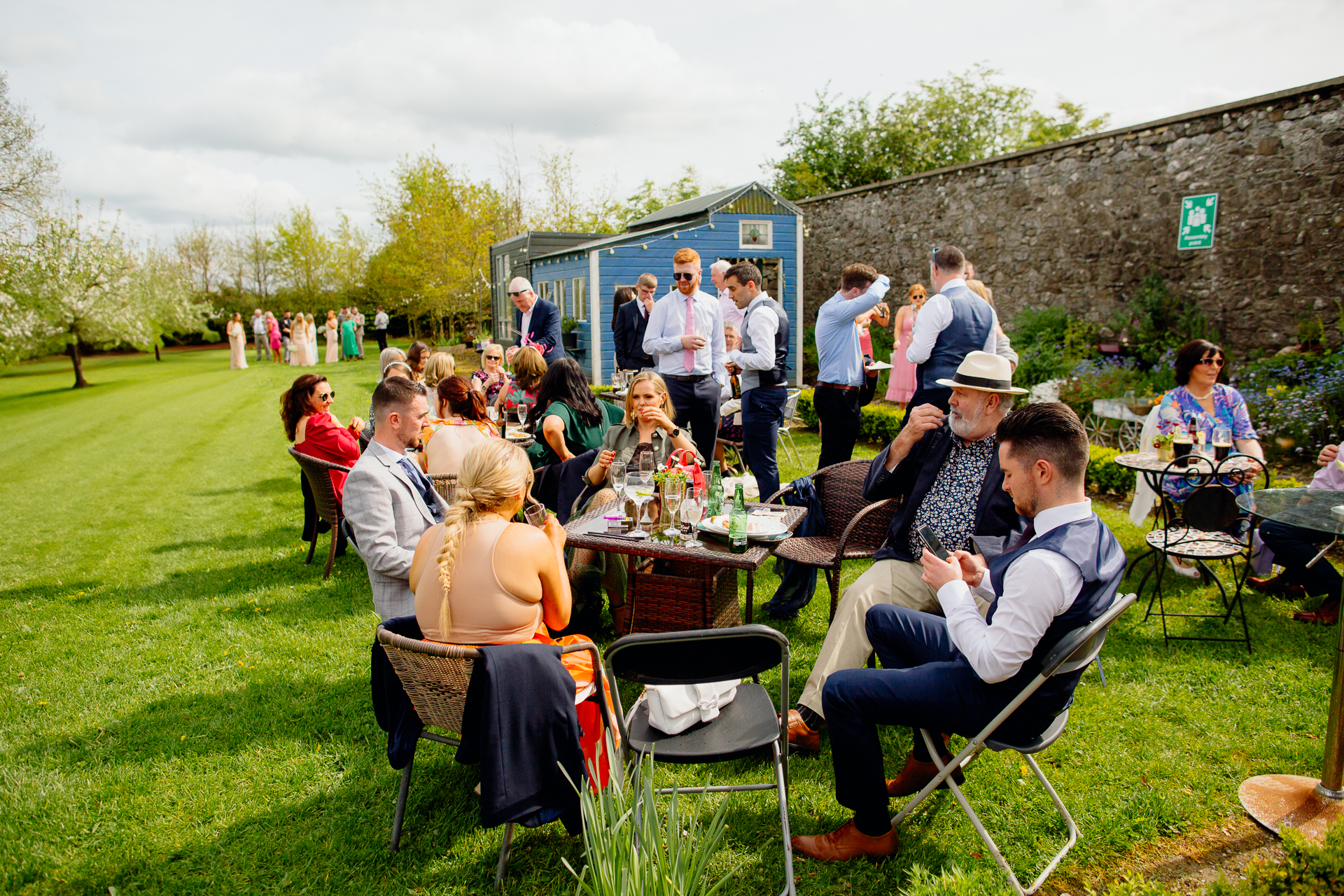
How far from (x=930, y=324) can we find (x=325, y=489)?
467 centimetres

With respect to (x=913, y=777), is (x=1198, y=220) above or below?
above

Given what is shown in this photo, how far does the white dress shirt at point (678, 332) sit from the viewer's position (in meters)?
6.41

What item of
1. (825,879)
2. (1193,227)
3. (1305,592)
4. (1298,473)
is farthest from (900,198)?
(825,879)

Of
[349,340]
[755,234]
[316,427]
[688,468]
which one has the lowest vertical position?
[688,468]

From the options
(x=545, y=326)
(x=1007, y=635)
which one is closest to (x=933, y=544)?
(x=1007, y=635)

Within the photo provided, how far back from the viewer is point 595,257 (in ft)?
49.1

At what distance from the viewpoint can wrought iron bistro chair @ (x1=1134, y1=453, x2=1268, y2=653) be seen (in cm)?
411

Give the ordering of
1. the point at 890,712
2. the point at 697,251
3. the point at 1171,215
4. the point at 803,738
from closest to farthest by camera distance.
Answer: the point at 890,712
the point at 803,738
the point at 1171,215
the point at 697,251

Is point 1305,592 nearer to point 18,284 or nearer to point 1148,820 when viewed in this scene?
point 1148,820

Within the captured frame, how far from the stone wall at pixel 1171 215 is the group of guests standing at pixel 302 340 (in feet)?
65.5

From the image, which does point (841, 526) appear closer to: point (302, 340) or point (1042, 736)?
point (1042, 736)

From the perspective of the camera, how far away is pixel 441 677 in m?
2.45

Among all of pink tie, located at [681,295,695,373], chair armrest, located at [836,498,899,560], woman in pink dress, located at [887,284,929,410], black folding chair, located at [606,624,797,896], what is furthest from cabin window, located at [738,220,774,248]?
black folding chair, located at [606,624,797,896]

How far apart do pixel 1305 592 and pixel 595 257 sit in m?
12.7
